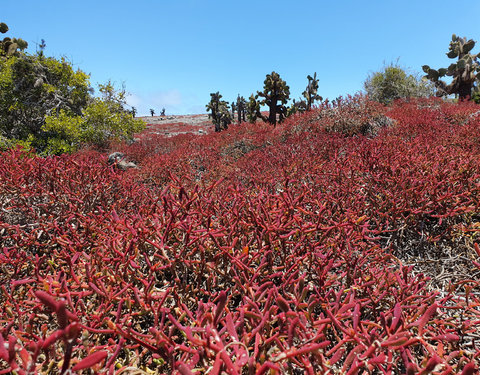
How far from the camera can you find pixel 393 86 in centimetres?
2698

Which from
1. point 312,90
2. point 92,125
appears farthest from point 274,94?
point 92,125

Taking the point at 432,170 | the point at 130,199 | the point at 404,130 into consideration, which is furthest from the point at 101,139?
the point at 432,170

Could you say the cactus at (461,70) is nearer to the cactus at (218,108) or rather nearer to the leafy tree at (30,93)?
the cactus at (218,108)

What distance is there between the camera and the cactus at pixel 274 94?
1995 centimetres

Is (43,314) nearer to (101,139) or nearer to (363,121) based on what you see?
(363,121)

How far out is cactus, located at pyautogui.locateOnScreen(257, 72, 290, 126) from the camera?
1995cm

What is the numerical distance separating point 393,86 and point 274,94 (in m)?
15.0

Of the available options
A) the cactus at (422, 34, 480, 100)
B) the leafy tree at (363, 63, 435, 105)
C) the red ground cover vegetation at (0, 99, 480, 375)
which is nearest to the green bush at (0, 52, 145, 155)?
the red ground cover vegetation at (0, 99, 480, 375)

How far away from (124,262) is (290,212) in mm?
1263

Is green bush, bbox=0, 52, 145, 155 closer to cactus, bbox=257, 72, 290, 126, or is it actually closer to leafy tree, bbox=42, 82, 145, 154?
leafy tree, bbox=42, 82, 145, 154

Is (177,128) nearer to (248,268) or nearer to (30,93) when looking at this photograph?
(30,93)

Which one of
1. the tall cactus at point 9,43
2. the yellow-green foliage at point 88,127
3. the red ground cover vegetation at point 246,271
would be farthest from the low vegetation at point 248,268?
the tall cactus at point 9,43

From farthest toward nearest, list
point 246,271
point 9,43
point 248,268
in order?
point 9,43 → point 246,271 → point 248,268

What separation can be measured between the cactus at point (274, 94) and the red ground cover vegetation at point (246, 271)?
1603 cm
